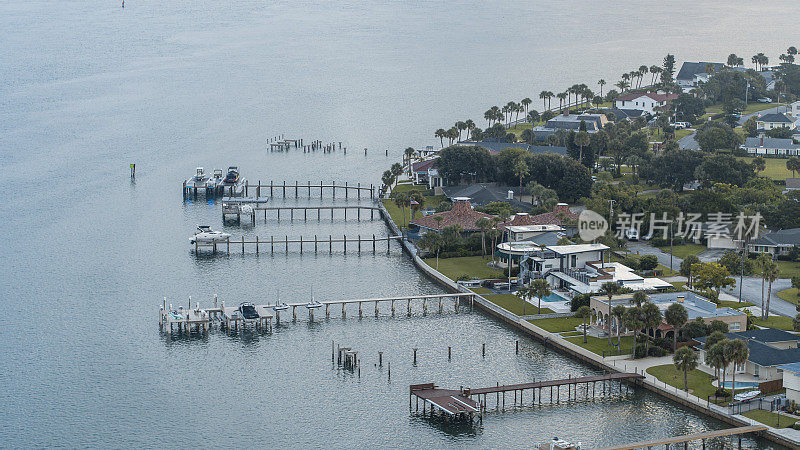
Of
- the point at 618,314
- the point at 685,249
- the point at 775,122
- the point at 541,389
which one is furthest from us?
the point at 775,122

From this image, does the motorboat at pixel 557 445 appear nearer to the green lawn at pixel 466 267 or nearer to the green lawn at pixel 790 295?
the green lawn at pixel 790 295

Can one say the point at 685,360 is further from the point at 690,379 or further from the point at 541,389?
the point at 541,389

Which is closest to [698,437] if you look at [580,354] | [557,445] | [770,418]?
[770,418]

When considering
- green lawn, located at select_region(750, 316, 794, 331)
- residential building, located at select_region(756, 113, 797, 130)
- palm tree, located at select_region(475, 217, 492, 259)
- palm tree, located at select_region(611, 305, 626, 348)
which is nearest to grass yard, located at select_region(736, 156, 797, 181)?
residential building, located at select_region(756, 113, 797, 130)

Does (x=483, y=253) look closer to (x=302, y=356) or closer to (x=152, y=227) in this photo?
(x=302, y=356)

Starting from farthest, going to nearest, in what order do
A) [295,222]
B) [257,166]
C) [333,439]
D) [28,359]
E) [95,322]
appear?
[257,166], [295,222], [95,322], [28,359], [333,439]

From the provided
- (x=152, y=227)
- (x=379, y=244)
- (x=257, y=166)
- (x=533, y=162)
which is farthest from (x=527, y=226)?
(x=257, y=166)
